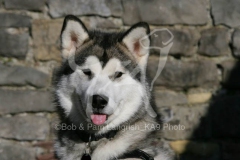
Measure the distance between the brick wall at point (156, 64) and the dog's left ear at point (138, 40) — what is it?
1.26 meters

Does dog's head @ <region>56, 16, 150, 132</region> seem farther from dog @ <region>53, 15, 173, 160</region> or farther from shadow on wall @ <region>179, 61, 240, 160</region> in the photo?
shadow on wall @ <region>179, 61, 240, 160</region>

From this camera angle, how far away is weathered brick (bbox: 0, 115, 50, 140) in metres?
5.50

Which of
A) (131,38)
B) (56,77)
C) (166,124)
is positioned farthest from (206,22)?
(56,77)

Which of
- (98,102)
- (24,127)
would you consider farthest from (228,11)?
(24,127)

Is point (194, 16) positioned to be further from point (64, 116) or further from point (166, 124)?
point (64, 116)

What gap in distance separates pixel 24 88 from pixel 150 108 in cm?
189

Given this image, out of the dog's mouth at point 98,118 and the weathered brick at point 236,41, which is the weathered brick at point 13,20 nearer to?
the dog's mouth at point 98,118

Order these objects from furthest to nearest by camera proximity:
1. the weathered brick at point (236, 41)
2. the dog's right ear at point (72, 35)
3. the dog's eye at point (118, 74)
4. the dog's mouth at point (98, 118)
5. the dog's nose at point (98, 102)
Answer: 1. the weathered brick at point (236, 41)
2. the dog's right ear at point (72, 35)
3. the dog's eye at point (118, 74)
4. the dog's mouth at point (98, 118)
5. the dog's nose at point (98, 102)

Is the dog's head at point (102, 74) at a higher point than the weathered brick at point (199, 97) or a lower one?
higher

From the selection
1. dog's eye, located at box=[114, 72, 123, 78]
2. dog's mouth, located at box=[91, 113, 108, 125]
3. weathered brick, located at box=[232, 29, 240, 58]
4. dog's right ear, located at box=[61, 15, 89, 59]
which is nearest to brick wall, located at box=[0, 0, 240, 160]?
weathered brick, located at box=[232, 29, 240, 58]

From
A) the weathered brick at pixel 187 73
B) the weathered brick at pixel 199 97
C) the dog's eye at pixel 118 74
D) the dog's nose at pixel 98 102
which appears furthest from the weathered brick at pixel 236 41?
the dog's nose at pixel 98 102

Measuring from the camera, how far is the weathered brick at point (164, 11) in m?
5.48

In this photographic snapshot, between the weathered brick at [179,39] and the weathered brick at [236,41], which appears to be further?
the weathered brick at [179,39]

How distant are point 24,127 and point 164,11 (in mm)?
1980
